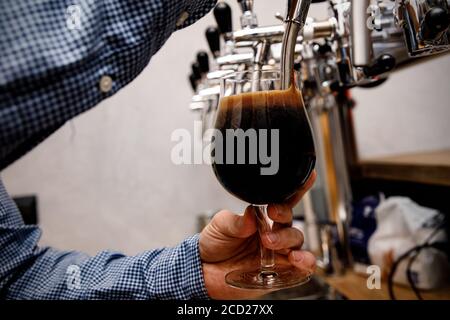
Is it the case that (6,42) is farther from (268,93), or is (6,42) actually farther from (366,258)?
(366,258)

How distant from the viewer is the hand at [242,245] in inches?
24.2

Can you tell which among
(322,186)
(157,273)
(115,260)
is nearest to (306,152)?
(157,273)

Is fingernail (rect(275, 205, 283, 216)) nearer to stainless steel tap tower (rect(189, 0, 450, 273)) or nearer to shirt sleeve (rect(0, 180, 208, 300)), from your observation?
stainless steel tap tower (rect(189, 0, 450, 273))

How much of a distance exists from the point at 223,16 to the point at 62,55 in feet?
1.64

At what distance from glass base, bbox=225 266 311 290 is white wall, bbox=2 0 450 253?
1.39 meters

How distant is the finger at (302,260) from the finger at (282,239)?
0.01 meters

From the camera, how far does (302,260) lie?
0.66 meters

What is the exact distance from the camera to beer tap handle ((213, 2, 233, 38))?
2.85ft

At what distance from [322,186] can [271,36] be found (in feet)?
3.47

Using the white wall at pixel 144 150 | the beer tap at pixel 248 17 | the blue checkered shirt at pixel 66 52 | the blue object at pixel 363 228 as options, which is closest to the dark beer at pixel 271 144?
the blue checkered shirt at pixel 66 52

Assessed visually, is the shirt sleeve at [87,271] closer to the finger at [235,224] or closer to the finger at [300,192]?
the finger at [235,224]

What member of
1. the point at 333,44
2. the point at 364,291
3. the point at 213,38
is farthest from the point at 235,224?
the point at 364,291

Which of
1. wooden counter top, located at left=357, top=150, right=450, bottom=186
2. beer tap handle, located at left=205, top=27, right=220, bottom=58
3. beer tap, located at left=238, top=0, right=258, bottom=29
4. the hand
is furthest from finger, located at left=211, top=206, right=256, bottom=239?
wooden counter top, located at left=357, top=150, right=450, bottom=186

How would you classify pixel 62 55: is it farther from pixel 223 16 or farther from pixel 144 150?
pixel 144 150
